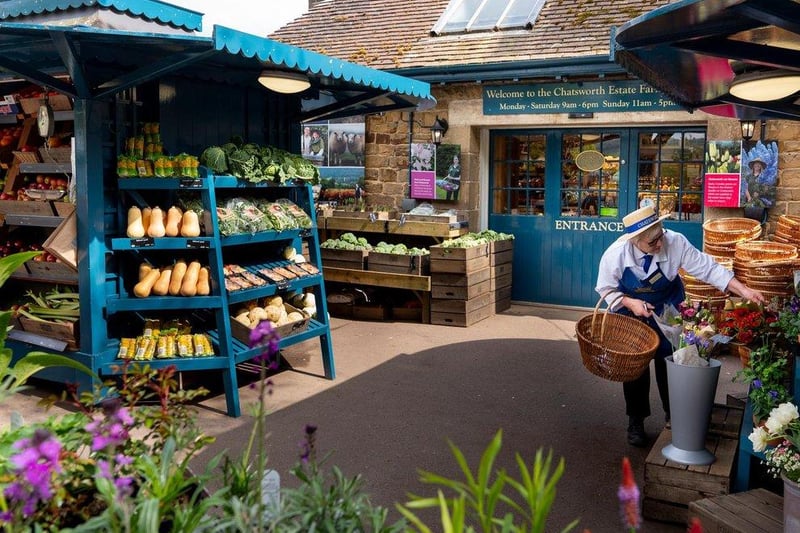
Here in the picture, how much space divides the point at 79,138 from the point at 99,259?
0.96 m

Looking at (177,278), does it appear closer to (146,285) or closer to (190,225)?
(146,285)

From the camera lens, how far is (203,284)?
6383 millimetres

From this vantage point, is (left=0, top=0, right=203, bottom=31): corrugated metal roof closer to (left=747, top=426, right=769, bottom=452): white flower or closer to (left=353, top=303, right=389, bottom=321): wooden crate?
(left=353, top=303, right=389, bottom=321): wooden crate

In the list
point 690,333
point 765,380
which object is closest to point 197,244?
point 690,333

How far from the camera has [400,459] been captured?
540cm

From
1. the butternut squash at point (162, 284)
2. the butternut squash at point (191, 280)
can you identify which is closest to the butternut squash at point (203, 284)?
the butternut squash at point (191, 280)

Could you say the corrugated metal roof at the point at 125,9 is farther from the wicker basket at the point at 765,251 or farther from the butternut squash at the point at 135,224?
the wicker basket at the point at 765,251

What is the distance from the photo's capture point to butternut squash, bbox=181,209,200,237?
6.29 metres

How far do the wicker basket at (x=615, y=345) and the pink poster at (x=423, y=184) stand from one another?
6.09m

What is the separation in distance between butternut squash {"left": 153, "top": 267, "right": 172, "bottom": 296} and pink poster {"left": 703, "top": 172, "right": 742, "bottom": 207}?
21.0 feet

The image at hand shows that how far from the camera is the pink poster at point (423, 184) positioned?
36.7 ft

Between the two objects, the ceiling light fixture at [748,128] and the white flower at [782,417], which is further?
the ceiling light fixture at [748,128]

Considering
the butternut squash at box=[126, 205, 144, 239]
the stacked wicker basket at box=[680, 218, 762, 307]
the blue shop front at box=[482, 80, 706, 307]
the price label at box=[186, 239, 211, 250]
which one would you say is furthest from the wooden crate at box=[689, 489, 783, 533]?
the blue shop front at box=[482, 80, 706, 307]

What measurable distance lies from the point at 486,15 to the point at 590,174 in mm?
3113
